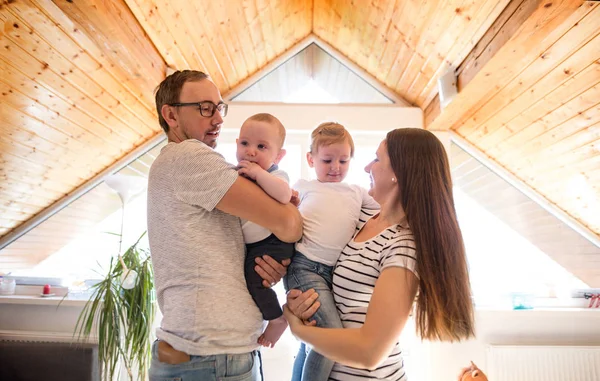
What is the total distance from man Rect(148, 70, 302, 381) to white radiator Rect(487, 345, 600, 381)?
107 inches

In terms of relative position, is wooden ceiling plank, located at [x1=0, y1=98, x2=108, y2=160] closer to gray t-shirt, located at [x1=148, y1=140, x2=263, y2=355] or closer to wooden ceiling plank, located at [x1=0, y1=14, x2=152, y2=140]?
wooden ceiling plank, located at [x1=0, y1=14, x2=152, y2=140]

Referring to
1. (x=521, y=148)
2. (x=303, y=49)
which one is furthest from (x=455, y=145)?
(x=303, y=49)

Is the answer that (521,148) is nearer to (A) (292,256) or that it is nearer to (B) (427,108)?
(B) (427,108)

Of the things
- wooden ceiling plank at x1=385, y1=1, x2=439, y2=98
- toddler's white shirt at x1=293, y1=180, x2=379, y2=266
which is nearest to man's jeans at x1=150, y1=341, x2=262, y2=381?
toddler's white shirt at x1=293, y1=180, x2=379, y2=266

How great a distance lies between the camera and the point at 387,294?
3.56 ft

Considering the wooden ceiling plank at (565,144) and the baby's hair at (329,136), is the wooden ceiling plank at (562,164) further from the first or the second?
the baby's hair at (329,136)

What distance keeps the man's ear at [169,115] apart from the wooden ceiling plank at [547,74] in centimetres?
184

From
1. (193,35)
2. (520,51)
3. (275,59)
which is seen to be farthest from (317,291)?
(275,59)

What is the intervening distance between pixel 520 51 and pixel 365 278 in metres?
1.74

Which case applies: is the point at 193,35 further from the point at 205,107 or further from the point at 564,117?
the point at 564,117

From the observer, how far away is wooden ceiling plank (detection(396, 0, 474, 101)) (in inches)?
96.4

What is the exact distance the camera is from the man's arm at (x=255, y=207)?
1075 millimetres

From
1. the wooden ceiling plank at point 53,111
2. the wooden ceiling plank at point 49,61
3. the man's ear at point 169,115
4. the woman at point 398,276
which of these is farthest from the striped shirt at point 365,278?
the wooden ceiling plank at point 53,111

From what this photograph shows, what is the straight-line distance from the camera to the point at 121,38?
249 cm
